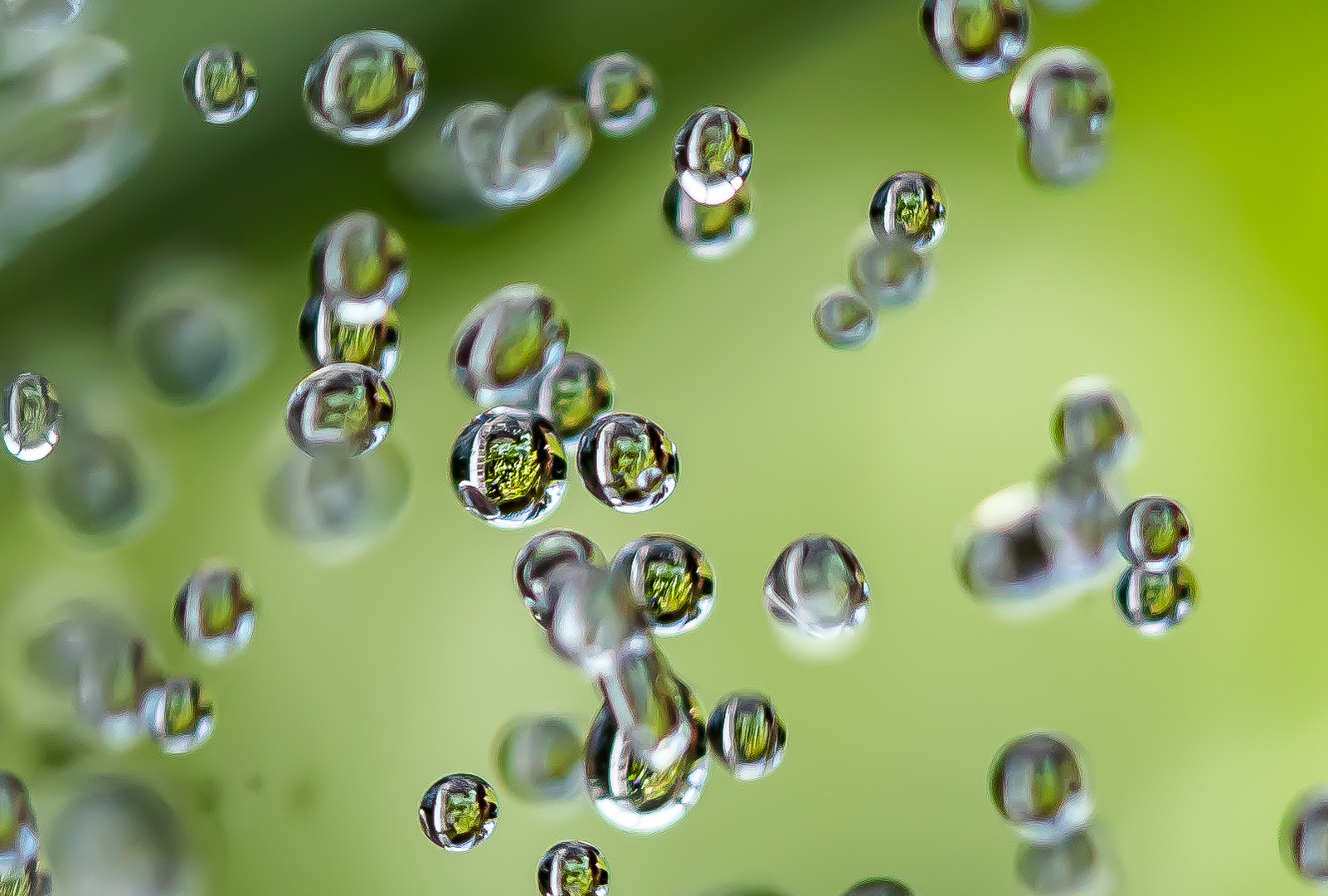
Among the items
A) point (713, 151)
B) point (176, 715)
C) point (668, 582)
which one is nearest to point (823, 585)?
point (668, 582)

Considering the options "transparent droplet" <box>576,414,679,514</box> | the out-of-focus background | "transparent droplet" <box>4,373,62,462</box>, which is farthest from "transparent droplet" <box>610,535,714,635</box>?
"transparent droplet" <box>4,373,62,462</box>

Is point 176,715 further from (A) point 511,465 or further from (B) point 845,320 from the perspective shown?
(B) point 845,320

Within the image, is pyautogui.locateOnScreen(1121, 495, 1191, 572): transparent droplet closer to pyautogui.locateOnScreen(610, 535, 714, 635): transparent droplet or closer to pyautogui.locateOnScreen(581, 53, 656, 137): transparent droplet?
pyautogui.locateOnScreen(610, 535, 714, 635): transparent droplet

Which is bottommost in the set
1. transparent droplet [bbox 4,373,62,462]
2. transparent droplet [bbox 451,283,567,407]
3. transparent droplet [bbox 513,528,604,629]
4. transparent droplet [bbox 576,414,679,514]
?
transparent droplet [bbox 513,528,604,629]

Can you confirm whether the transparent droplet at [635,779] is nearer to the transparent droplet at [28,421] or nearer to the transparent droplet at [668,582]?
the transparent droplet at [668,582]

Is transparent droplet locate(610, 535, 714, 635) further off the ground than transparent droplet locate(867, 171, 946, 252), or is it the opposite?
transparent droplet locate(867, 171, 946, 252)

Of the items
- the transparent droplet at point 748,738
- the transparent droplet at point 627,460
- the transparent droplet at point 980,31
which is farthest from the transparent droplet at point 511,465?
the transparent droplet at point 980,31

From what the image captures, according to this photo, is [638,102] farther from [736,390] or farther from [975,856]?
[975,856]
